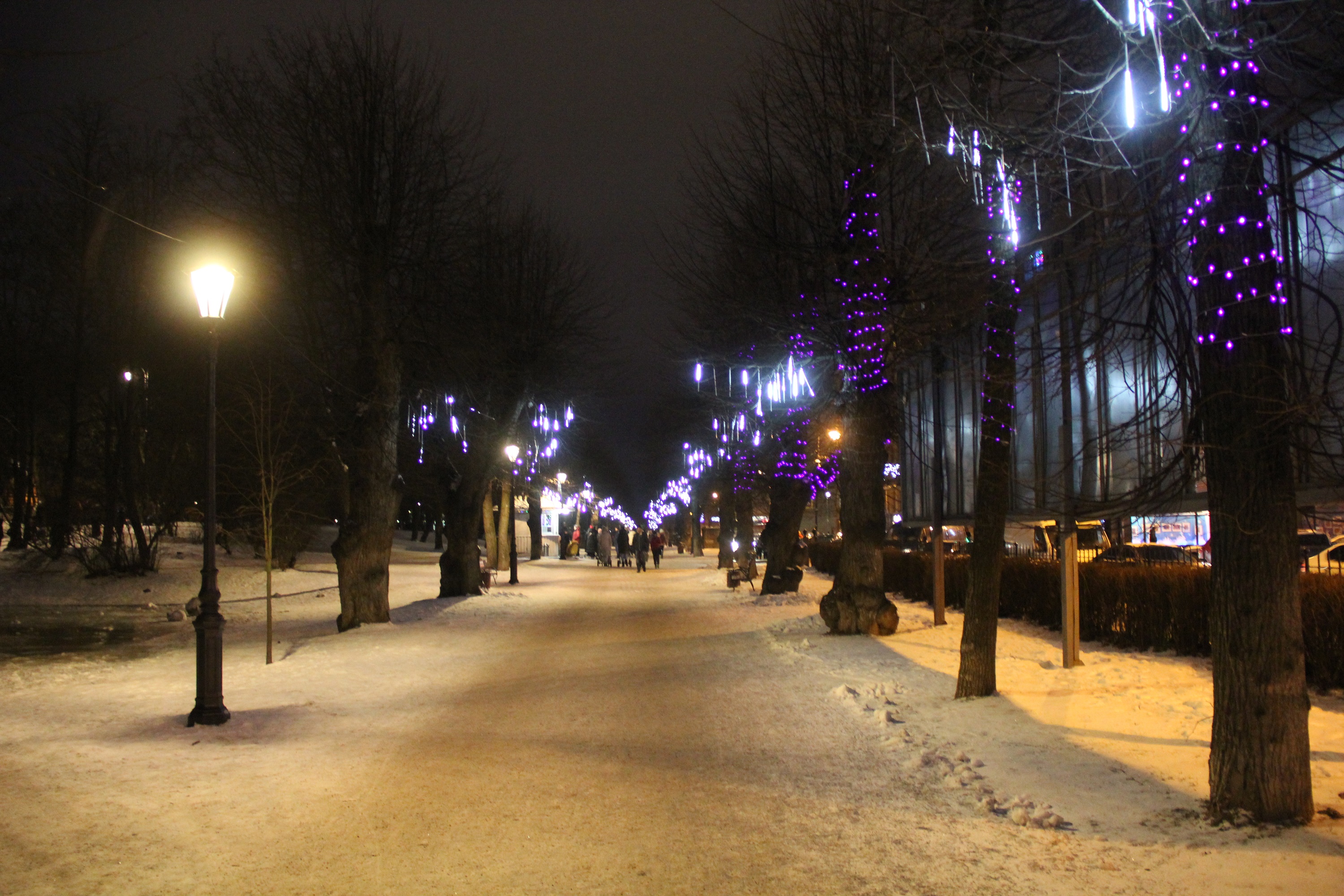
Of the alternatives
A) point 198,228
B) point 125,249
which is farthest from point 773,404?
point 125,249

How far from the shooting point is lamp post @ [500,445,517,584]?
25.9 m

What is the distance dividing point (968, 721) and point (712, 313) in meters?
15.0

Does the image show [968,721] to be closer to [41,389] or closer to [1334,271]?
[1334,271]

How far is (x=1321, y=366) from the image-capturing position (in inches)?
220

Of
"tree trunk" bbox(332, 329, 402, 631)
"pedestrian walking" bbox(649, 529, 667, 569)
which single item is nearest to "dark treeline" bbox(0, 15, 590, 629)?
"tree trunk" bbox(332, 329, 402, 631)

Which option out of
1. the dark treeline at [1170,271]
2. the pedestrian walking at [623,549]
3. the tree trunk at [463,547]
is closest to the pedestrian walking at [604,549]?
the pedestrian walking at [623,549]

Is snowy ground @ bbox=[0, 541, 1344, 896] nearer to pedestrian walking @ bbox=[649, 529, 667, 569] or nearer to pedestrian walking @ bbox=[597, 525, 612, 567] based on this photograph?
pedestrian walking @ bbox=[649, 529, 667, 569]

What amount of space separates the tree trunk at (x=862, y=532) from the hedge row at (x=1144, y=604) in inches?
60.9

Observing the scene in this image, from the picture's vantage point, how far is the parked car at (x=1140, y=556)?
12891 millimetres

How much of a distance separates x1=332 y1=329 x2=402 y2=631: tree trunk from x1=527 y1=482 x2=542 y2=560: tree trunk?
969 inches

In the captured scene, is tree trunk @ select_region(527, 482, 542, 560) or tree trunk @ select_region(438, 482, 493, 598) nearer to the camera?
tree trunk @ select_region(438, 482, 493, 598)

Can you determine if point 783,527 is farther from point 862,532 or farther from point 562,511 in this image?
point 562,511

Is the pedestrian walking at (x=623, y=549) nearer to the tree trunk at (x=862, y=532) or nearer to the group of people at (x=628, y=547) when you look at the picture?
the group of people at (x=628, y=547)

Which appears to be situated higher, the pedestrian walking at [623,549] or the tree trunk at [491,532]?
the tree trunk at [491,532]
